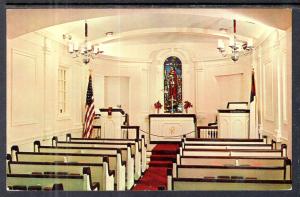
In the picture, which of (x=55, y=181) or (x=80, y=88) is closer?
(x=55, y=181)

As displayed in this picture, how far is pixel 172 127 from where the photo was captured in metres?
4.11

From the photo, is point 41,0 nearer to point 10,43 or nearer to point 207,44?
point 10,43

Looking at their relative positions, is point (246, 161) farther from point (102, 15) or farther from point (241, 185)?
point (102, 15)

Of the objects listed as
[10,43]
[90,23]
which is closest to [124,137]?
[90,23]

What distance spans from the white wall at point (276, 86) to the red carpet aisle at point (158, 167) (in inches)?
30.6

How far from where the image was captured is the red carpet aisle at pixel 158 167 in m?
2.48

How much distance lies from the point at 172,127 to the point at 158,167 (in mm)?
910

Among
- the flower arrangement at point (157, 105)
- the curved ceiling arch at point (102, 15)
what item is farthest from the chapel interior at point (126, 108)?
the flower arrangement at point (157, 105)

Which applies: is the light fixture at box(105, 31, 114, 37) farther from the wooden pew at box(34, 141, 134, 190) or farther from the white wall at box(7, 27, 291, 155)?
the wooden pew at box(34, 141, 134, 190)

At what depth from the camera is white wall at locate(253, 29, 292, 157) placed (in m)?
A: 2.26

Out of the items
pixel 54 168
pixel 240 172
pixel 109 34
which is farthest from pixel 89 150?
pixel 240 172

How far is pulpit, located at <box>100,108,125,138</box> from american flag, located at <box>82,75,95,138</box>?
9cm

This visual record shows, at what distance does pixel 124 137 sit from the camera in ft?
10.8

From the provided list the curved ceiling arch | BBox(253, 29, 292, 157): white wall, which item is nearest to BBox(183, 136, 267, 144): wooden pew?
BBox(253, 29, 292, 157): white wall
